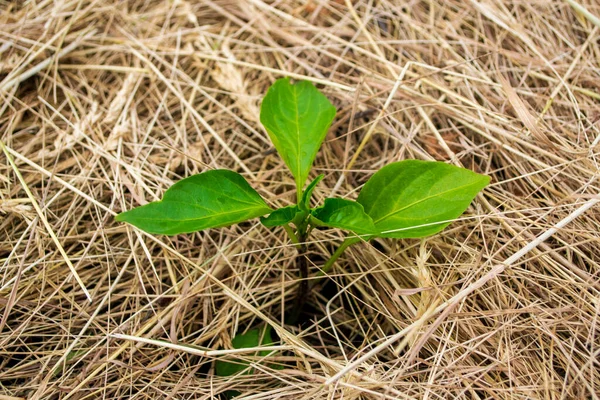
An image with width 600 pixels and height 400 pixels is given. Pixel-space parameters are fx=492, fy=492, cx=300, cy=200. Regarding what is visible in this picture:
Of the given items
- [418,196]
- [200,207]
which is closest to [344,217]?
[418,196]

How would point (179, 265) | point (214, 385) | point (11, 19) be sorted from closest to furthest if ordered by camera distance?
point (214, 385) < point (179, 265) < point (11, 19)

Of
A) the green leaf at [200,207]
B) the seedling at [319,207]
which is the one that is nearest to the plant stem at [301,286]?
the seedling at [319,207]

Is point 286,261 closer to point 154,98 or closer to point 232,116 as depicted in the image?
point 232,116

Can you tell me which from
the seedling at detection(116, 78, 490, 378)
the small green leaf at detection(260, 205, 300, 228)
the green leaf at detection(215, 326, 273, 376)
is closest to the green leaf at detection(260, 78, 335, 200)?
the seedling at detection(116, 78, 490, 378)

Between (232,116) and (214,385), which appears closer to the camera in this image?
(214,385)

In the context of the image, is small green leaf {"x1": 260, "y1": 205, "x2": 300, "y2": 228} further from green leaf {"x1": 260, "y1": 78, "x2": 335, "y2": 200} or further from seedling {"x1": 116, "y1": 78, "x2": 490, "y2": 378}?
green leaf {"x1": 260, "y1": 78, "x2": 335, "y2": 200}

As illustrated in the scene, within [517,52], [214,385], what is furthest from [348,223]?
[517,52]

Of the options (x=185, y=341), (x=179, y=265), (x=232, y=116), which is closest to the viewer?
(x=185, y=341)
